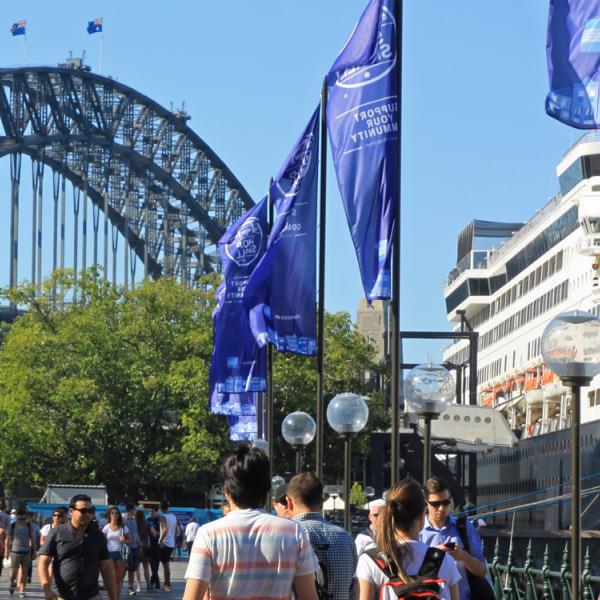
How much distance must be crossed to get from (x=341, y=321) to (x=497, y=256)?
13889mm

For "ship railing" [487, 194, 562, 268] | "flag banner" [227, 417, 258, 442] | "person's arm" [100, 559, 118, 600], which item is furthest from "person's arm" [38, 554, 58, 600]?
"ship railing" [487, 194, 562, 268]

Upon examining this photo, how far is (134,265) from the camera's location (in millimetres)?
112688

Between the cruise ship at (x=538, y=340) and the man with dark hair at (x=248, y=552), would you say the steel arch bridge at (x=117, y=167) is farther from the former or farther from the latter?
the man with dark hair at (x=248, y=552)

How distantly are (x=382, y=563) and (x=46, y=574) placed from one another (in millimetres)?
5802

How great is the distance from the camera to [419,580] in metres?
7.49

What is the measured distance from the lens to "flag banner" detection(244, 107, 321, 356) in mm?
22094

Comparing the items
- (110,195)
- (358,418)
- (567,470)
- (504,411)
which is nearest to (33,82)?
(110,195)

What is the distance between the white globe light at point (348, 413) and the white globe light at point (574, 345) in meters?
8.96

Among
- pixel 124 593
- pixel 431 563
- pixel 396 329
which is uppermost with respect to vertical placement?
pixel 396 329

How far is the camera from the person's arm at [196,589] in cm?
701

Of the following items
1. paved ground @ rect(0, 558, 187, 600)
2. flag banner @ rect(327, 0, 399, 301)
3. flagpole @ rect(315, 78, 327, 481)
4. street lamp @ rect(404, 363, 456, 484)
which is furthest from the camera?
paved ground @ rect(0, 558, 187, 600)

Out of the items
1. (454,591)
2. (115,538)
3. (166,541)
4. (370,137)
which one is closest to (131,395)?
(166,541)

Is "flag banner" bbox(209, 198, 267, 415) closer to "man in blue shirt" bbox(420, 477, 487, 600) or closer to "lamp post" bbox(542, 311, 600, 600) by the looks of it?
"lamp post" bbox(542, 311, 600, 600)

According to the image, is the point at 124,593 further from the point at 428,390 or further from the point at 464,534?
the point at 464,534
